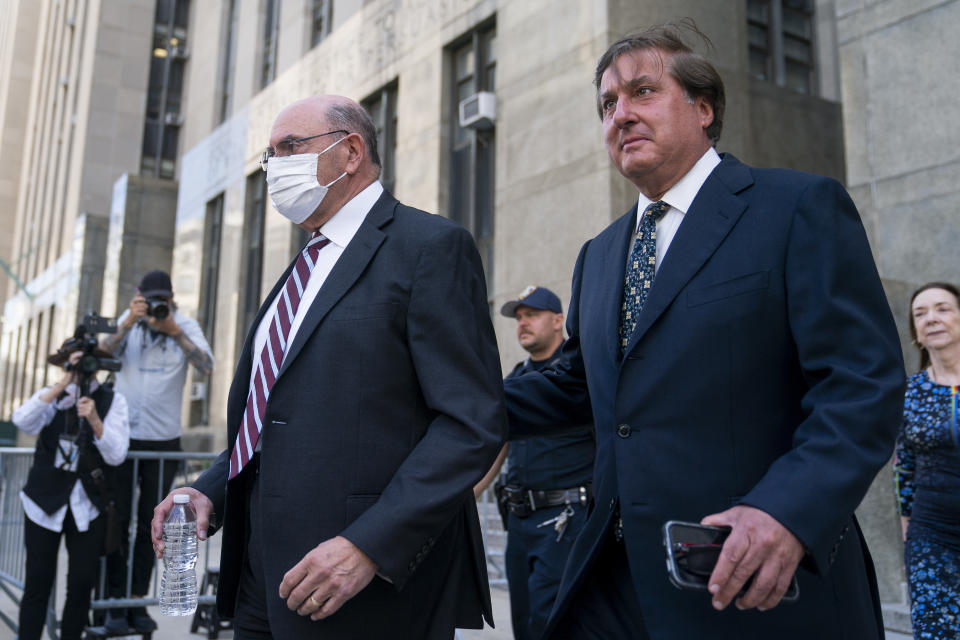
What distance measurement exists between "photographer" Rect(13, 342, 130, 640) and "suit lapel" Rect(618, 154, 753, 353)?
4.95 metres

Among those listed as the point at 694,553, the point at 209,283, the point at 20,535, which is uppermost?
the point at 209,283

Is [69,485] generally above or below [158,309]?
below

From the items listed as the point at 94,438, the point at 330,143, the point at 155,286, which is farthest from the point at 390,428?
the point at 155,286

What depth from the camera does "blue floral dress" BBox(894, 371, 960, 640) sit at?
4.41 metres

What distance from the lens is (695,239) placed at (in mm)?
2361

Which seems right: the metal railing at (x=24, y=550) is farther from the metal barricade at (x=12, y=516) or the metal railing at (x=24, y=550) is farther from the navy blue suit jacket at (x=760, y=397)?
the navy blue suit jacket at (x=760, y=397)

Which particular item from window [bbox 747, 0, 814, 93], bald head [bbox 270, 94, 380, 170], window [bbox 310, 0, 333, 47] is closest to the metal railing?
bald head [bbox 270, 94, 380, 170]

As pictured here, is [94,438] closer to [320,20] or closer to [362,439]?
[362,439]

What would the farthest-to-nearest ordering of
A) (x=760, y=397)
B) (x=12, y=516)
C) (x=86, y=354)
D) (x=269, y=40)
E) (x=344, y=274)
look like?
1. (x=269, y=40)
2. (x=12, y=516)
3. (x=86, y=354)
4. (x=344, y=274)
5. (x=760, y=397)

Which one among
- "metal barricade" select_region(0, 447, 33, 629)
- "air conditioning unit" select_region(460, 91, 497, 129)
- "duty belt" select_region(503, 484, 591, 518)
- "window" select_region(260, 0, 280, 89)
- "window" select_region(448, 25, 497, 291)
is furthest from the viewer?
"window" select_region(260, 0, 280, 89)

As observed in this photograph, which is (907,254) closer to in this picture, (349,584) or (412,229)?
(412,229)

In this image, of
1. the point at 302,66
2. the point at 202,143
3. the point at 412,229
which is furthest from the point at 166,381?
the point at 202,143

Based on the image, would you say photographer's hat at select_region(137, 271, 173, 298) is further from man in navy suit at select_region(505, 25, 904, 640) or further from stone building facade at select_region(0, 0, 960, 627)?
man in navy suit at select_region(505, 25, 904, 640)

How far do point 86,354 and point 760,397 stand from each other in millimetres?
5496
